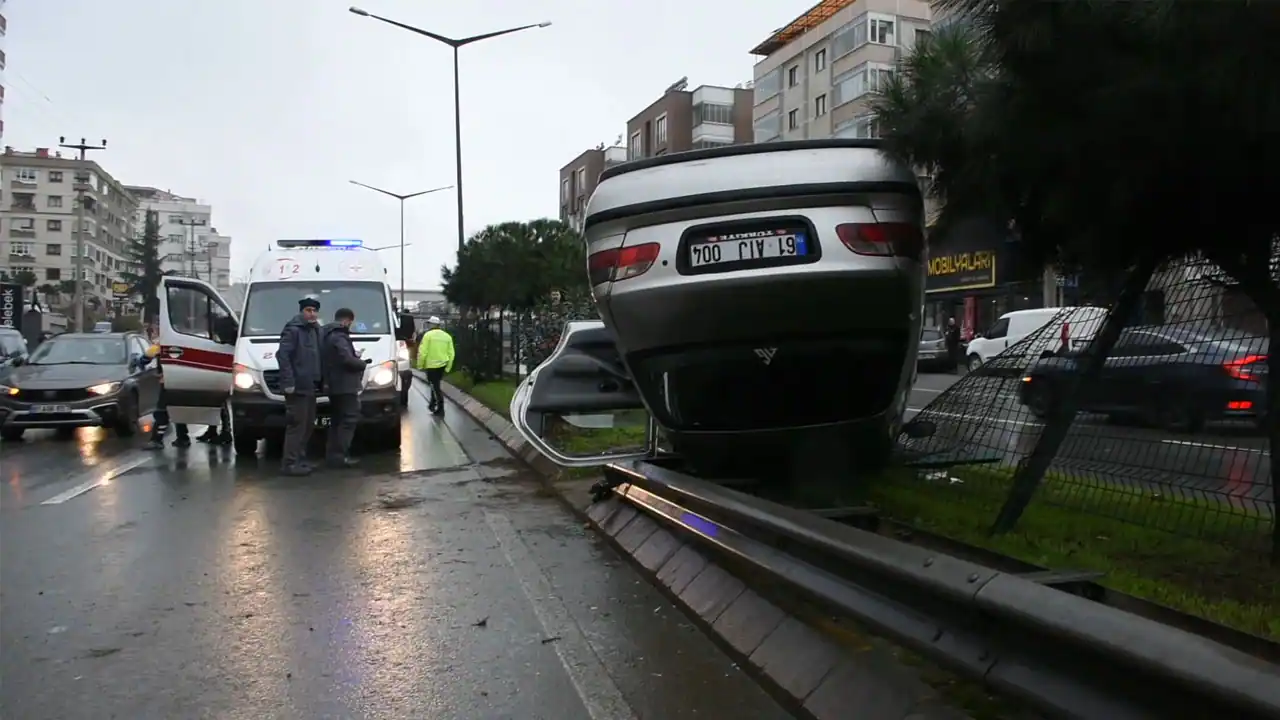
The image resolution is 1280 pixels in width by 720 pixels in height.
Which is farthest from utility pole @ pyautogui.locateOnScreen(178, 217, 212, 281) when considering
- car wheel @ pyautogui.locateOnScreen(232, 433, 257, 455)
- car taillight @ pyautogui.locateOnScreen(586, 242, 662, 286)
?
car taillight @ pyautogui.locateOnScreen(586, 242, 662, 286)

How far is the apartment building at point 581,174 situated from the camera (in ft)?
310

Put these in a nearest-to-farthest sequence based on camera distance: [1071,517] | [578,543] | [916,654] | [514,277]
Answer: [916,654], [1071,517], [578,543], [514,277]

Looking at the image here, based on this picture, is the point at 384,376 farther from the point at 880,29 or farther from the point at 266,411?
the point at 880,29

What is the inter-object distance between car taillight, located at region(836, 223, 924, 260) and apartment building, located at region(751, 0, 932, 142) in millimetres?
44538

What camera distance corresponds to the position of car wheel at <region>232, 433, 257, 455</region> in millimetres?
12969

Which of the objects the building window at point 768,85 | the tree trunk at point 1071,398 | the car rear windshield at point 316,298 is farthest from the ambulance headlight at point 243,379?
the building window at point 768,85

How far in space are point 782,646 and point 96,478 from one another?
905 cm

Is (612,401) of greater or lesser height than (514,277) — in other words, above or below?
below

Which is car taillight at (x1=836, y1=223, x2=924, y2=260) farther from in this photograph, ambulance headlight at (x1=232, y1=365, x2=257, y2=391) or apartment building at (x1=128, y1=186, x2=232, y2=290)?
apartment building at (x1=128, y1=186, x2=232, y2=290)

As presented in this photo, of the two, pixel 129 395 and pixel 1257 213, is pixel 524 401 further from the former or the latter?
pixel 129 395

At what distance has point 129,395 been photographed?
16.1m

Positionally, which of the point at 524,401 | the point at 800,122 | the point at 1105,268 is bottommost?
the point at 524,401

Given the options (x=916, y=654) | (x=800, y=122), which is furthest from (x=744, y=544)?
(x=800, y=122)

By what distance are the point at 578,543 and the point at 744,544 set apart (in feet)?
8.11
